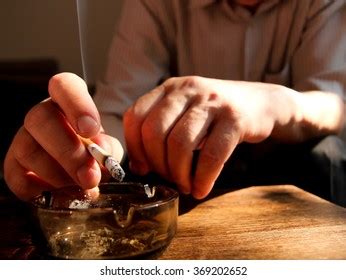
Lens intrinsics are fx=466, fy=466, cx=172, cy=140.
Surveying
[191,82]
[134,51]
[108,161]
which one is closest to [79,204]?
[108,161]

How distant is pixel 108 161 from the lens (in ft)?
1.04

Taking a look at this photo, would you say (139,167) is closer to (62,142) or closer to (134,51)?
(62,142)

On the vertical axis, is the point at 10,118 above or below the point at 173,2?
below

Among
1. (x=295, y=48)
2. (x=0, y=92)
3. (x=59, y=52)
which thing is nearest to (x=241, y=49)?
(x=295, y=48)

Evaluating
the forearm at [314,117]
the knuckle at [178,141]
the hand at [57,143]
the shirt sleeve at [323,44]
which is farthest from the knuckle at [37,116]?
the shirt sleeve at [323,44]

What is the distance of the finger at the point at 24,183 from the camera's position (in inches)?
15.9

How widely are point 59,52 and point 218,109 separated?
16.6 inches

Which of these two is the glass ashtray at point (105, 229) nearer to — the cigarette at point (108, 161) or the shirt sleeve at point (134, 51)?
the cigarette at point (108, 161)

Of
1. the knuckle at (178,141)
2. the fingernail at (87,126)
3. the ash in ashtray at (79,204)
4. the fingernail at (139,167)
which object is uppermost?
the fingernail at (87,126)

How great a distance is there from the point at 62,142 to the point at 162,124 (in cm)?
8

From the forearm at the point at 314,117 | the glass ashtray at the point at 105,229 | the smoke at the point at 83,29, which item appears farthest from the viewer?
the smoke at the point at 83,29

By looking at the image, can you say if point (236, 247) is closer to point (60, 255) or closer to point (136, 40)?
point (60, 255)

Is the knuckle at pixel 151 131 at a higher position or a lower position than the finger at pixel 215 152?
higher

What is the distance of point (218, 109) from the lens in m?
0.39
